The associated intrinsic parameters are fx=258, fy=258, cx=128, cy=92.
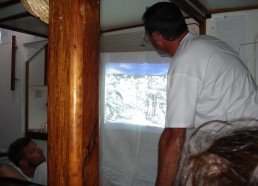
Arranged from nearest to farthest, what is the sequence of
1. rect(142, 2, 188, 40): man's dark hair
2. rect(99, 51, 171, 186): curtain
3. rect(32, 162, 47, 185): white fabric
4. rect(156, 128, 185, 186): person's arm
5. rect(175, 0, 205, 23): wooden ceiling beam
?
rect(156, 128, 185, 186): person's arm
rect(142, 2, 188, 40): man's dark hair
rect(175, 0, 205, 23): wooden ceiling beam
rect(32, 162, 47, 185): white fabric
rect(99, 51, 171, 186): curtain

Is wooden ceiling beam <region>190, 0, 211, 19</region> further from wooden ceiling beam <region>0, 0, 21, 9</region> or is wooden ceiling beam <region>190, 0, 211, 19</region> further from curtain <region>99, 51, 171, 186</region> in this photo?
wooden ceiling beam <region>0, 0, 21, 9</region>

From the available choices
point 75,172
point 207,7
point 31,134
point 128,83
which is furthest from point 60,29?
point 31,134

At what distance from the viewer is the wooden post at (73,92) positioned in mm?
444

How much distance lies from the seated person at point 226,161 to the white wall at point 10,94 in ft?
9.65

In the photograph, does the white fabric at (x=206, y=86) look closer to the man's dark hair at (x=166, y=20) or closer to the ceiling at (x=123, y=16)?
the man's dark hair at (x=166, y=20)

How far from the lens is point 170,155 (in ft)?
2.92

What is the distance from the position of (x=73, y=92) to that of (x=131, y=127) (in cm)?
180

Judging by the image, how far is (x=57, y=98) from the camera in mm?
465

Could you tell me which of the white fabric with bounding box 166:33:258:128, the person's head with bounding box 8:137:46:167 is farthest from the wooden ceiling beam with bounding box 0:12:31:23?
the white fabric with bounding box 166:33:258:128

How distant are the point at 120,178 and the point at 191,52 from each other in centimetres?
153

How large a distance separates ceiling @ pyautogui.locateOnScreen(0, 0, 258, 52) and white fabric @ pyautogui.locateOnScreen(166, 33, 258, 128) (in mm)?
515

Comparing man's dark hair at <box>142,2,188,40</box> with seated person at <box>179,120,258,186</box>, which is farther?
man's dark hair at <box>142,2,188,40</box>

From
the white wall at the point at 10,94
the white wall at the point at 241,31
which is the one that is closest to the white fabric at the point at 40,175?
the white wall at the point at 241,31

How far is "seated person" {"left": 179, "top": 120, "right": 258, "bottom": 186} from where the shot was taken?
377 millimetres
